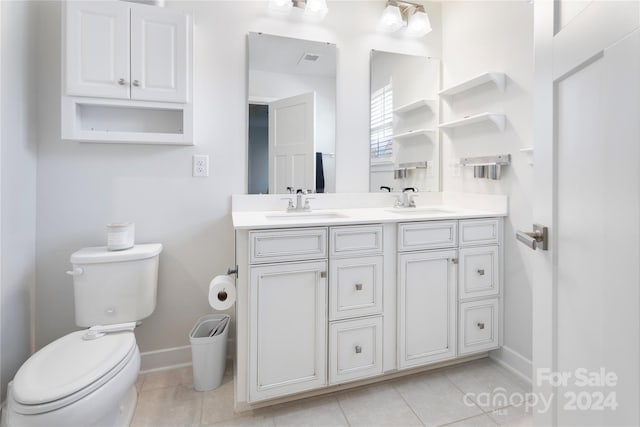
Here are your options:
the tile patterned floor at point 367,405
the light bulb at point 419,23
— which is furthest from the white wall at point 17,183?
the light bulb at point 419,23

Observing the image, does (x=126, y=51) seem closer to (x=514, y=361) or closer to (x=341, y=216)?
(x=341, y=216)

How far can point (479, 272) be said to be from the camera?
1.82 m

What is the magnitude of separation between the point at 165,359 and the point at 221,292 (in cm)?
64

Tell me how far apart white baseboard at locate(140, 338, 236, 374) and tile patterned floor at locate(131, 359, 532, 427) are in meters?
0.05

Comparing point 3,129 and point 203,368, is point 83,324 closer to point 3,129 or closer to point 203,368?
point 203,368

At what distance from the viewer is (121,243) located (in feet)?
5.29

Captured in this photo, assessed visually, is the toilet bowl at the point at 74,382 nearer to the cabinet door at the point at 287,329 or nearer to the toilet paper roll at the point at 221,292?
the toilet paper roll at the point at 221,292

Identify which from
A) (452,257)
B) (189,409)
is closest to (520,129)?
(452,257)

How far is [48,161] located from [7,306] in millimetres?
712

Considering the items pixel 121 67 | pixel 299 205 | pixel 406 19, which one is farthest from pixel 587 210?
pixel 406 19

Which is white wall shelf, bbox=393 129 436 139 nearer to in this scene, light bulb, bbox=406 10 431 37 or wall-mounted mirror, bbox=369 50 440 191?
wall-mounted mirror, bbox=369 50 440 191

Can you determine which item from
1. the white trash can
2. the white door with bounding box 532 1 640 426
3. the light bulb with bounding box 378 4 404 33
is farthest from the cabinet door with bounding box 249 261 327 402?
the light bulb with bounding box 378 4 404 33

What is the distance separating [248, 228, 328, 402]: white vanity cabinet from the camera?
1414 mm

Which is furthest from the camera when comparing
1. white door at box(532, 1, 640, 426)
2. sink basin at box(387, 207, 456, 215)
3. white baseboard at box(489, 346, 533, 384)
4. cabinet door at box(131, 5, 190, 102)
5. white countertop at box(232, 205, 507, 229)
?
sink basin at box(387, 207, 456, 215)
